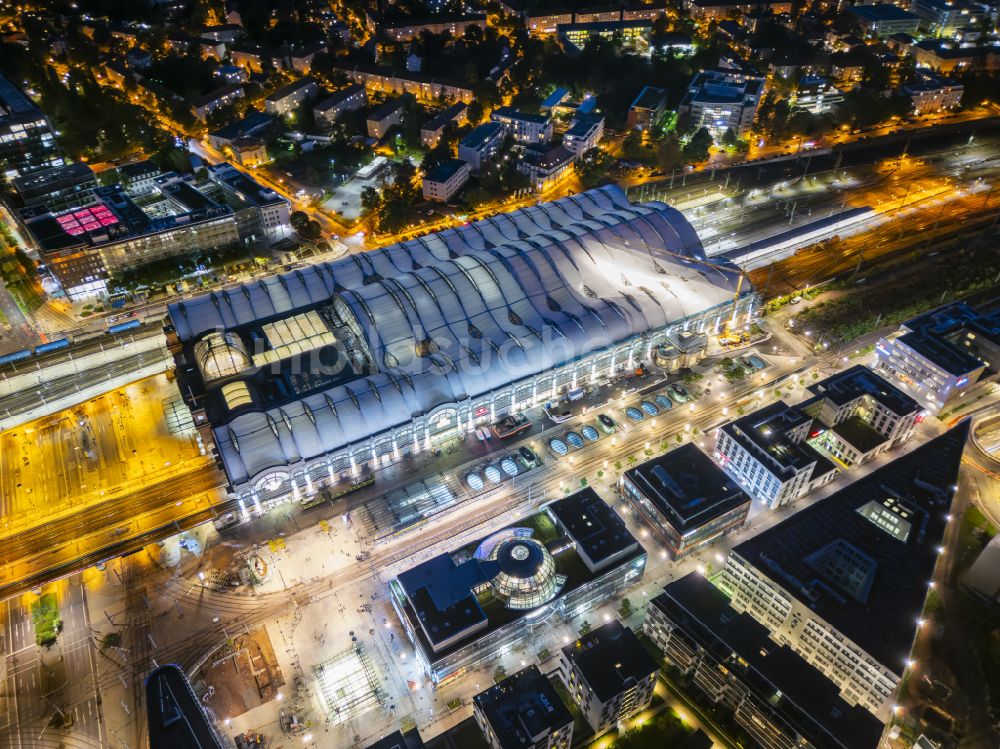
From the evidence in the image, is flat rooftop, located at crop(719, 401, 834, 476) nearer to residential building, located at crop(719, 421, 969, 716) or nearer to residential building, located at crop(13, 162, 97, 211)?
residential building, located at crop(719, 421, 969, 716)

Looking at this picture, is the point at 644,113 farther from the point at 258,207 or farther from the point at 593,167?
the point at 258,207

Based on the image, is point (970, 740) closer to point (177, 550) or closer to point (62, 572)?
point (177, 550)

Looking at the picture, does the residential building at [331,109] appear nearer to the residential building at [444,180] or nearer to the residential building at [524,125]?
the residential building at [444,180]

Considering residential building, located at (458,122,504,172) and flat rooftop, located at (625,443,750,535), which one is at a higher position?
residential building, located at (458,122,504,172)

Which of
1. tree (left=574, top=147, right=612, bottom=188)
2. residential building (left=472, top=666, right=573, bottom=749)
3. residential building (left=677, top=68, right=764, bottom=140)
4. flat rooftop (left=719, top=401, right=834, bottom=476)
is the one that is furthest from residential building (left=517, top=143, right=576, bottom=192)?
residential building (left=472, top=666, right=573, bottom=749)

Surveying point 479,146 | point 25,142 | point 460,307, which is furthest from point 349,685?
point 25,142
